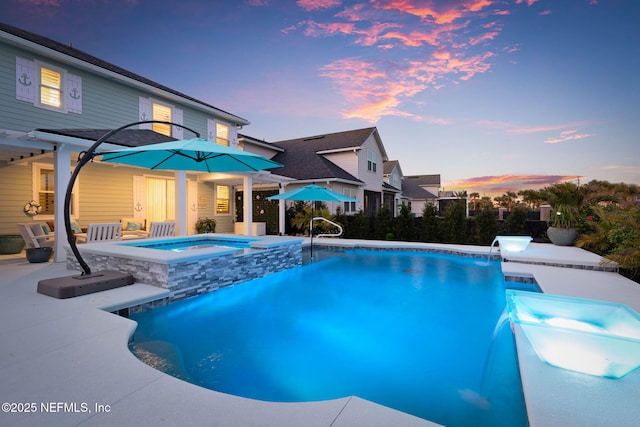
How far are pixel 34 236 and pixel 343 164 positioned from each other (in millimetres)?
16653

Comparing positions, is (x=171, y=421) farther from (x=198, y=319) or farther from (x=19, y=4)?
(x=19, y=4)

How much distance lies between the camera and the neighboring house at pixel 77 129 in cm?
853

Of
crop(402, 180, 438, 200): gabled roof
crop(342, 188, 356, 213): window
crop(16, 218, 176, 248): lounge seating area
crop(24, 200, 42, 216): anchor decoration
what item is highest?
crop(402, 180, 438, 200): gabled roof

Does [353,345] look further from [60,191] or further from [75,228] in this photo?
[75,228]

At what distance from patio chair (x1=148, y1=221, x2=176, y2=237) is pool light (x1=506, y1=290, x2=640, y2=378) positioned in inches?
419

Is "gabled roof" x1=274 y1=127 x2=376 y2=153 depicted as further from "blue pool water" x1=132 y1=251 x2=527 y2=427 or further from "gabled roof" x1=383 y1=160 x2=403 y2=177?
"blue pool water" x1=132 y1=251 x2=527 y2=427

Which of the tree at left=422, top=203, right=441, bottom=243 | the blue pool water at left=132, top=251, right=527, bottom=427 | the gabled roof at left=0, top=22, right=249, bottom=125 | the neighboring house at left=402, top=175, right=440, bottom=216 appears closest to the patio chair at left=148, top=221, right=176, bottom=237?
the blue pool water at left=132, top=251, right=527, bottom=427

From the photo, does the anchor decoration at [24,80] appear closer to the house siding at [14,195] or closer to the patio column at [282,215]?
the house siding at [14,195]

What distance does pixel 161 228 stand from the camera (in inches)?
431

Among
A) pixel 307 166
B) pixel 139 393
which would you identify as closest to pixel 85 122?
pixel 139 393

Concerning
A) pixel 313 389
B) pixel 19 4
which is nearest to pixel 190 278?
pixel 313 389

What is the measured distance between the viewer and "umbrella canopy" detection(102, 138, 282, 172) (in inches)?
232

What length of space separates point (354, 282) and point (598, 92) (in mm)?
13734

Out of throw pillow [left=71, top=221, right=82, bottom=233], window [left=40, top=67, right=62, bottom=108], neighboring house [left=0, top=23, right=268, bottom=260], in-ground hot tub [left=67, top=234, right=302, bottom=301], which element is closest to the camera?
in-ground hot tub [left=67, top=234, right=302, bottom=301]
